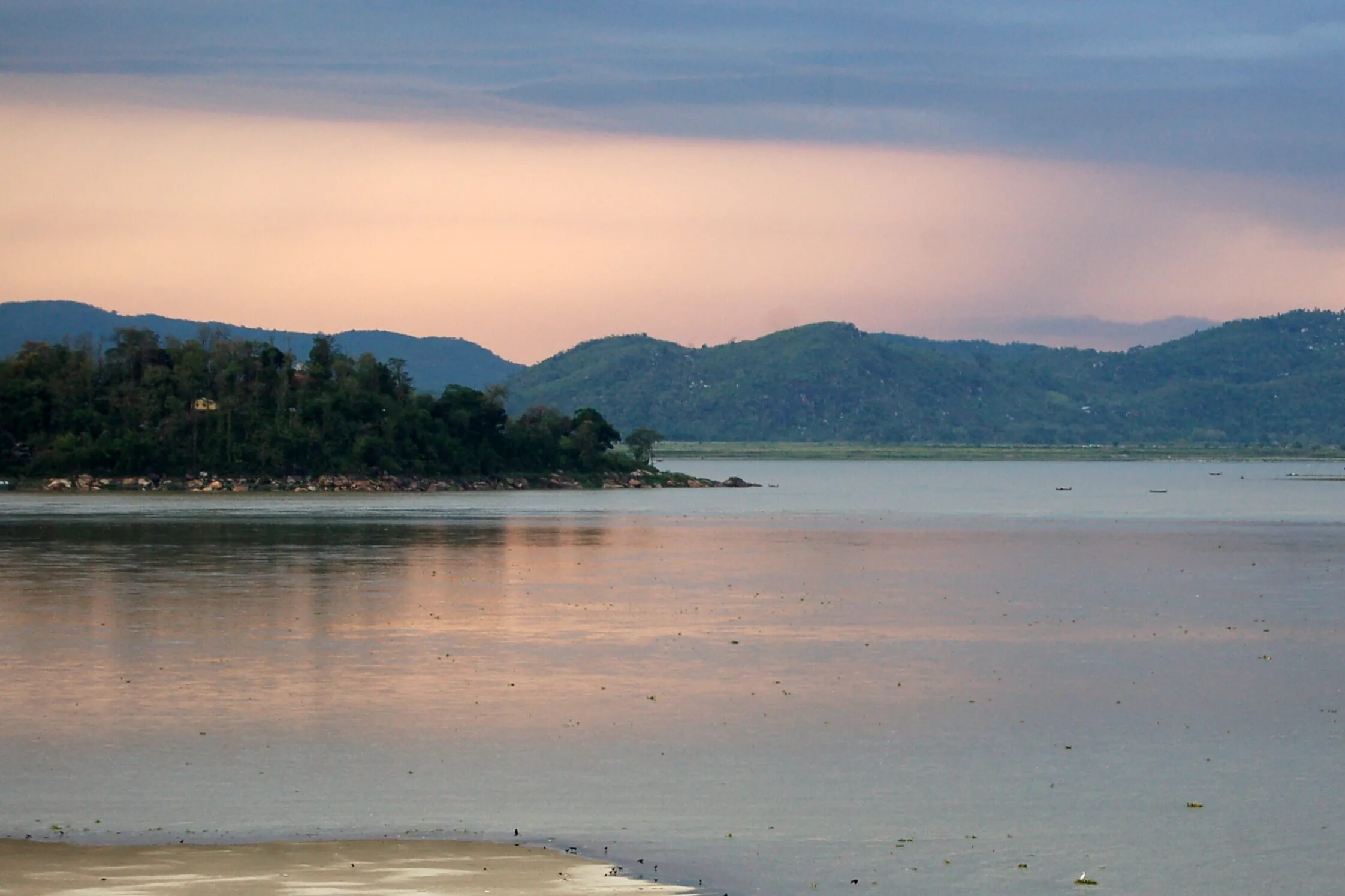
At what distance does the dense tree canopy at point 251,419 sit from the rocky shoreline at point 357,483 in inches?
63.7

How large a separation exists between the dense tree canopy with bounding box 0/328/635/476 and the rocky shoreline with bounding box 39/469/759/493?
1.62 m

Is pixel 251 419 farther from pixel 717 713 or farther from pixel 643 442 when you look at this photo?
pixel 717 713

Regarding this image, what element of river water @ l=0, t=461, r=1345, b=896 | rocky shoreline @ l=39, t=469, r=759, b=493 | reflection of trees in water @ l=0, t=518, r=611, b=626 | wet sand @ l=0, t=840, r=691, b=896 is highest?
wet sand @ l=0, t=840, r=691, b=896

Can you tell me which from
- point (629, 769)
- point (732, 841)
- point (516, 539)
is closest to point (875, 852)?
point (732, 841)

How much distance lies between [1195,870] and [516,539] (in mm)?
53568

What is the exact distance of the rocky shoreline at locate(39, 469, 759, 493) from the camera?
482 ft

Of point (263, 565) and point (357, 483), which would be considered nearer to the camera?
point (263, 565)

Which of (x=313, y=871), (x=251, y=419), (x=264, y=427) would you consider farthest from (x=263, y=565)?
(x=251, y=419)

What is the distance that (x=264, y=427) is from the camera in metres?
159

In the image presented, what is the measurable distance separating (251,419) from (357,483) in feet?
47.6

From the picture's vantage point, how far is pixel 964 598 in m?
40.5

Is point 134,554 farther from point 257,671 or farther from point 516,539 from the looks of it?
point 257,671

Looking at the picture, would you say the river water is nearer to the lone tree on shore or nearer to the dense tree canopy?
the dense tree canopy

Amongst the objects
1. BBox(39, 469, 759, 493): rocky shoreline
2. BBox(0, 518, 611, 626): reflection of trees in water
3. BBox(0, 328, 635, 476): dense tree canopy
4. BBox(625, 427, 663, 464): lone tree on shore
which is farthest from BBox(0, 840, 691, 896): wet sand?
BBox(625, 427, 663, 464): lone tree on shore
